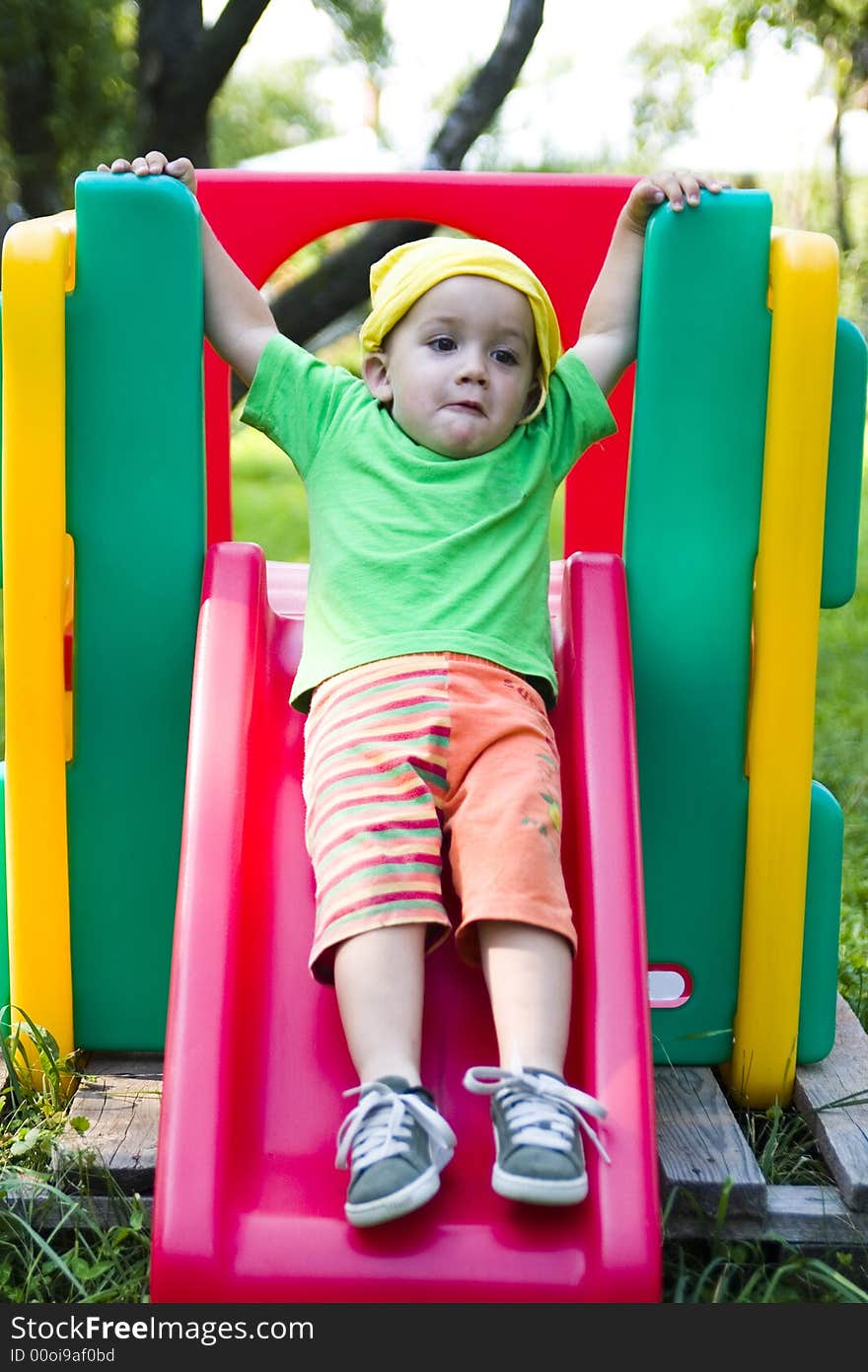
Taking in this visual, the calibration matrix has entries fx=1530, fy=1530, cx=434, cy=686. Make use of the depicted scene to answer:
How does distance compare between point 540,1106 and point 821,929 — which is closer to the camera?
point 540,1106

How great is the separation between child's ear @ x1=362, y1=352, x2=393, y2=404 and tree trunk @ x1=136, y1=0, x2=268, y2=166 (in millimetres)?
2733

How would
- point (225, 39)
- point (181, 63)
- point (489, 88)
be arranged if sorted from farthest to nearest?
point (489, 88), point (181, 63), point (225, 39)

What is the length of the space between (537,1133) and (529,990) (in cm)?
20

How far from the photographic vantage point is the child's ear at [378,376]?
7.95 feet

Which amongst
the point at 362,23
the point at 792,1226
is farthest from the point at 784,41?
the point at 792,1226

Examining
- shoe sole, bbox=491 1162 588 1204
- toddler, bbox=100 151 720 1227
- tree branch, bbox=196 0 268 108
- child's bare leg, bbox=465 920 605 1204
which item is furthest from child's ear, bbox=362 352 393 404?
tree branch, bbox=196 0 268 108

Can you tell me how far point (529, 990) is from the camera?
1922mm

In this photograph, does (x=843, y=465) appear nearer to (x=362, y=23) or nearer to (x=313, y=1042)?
(x=313, y=1042)

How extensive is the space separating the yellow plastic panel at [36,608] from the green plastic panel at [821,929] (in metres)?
1.19

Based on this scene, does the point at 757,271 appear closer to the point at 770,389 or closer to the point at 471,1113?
the point at 770,389

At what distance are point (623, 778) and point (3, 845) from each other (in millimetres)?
1056

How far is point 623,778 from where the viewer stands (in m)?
2.17

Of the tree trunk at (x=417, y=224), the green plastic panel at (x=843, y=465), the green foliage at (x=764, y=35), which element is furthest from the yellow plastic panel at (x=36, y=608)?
the green foliage at (x=764, y=35)

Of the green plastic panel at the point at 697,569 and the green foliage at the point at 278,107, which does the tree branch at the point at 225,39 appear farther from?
the green foliage at the point at 278,107
